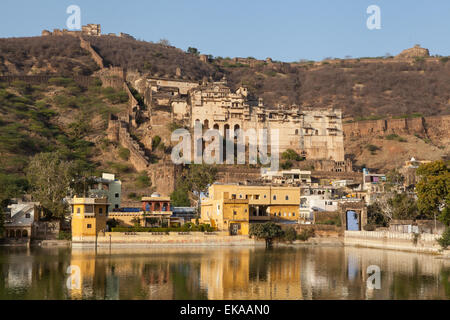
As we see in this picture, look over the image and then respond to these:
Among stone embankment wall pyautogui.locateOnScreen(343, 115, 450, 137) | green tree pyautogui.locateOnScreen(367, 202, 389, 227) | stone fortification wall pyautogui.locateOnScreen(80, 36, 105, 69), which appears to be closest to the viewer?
green tree pyautogui.locateOnScreen(367, 202, 389, 227)

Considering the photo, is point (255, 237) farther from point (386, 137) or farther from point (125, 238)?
point (386, 137)

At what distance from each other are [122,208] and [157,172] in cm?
1099

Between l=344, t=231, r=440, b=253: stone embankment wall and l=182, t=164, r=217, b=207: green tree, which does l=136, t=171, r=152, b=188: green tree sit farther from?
l=344, t=231, r=440, b=253: stone embankment wall

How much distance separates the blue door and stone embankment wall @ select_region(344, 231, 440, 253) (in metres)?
1.44

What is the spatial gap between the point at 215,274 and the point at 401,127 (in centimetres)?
6888

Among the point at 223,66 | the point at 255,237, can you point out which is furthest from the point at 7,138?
the point at 223,66

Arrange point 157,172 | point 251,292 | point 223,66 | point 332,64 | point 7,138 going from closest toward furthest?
point 251,292 < point 157,172 < point 7,138 < point 223,66 < point 332,64

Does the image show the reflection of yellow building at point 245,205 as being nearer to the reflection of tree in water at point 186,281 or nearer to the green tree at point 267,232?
the green tree at point 267,232

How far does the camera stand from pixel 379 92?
129750 mm

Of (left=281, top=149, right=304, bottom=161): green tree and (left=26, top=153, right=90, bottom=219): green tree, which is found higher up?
(left=281, top=149, right=304, bottom=161): green tree

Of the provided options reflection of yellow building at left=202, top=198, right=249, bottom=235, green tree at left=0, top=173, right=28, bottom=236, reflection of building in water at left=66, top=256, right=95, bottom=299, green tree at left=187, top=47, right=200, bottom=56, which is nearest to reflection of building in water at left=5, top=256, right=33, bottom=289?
reflection of building in water at left=66, top=256, right=95, bottom=299

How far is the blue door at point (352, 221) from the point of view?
53250 mm

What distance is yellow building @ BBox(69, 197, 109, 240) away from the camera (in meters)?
47.1

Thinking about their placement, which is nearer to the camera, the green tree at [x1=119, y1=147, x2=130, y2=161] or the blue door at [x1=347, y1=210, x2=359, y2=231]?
the blue door at [x1=347, y1=210, x2=359, y2=231]
